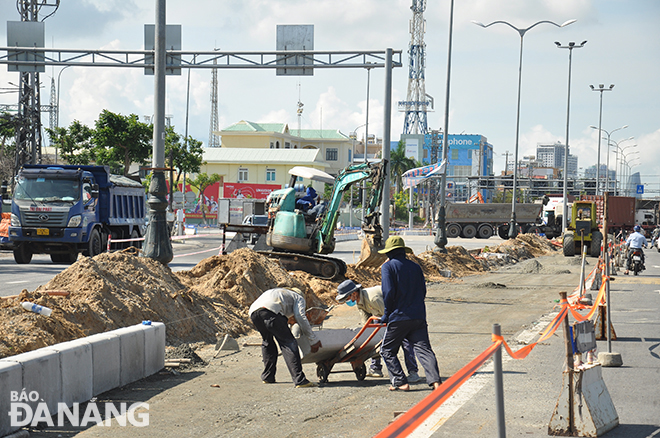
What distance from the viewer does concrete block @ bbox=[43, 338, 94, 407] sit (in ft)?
22.2

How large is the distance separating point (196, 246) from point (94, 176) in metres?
14.2

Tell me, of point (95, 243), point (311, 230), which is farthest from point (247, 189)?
point (311, 230)

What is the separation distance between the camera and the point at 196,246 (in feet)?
125

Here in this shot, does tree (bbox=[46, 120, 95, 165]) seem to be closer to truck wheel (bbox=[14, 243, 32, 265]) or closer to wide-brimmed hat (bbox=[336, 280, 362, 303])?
truck wheel (bbox=[14, 243, 32, 265])

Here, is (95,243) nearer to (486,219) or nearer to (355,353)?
(355,353)

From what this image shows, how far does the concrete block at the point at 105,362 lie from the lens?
7.29m

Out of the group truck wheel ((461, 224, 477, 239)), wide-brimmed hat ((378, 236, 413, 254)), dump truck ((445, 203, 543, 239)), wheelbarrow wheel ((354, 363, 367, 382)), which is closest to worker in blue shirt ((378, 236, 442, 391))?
wide-brimmed hat ((378, 236, 413, 254))

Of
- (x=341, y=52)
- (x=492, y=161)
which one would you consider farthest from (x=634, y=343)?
(x=492, y=161)

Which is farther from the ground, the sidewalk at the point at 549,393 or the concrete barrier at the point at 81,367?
the concrete barrier at the point at 81,367

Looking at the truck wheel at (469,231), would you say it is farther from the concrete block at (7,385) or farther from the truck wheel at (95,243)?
the concrete block at (7,385)

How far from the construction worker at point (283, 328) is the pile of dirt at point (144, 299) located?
2306 mm

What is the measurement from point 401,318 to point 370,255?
398 inches

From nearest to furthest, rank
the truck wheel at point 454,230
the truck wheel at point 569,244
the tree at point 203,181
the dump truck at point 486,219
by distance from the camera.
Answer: the truck wheel at point 569,244 → the dump truck at point 486,219 → the truck wheel at point 454,230 → the tree at point 203,181

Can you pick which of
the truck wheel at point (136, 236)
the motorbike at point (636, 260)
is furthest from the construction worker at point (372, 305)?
the truck wheel at point (136, 236)
